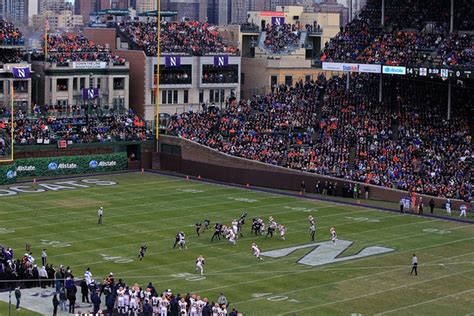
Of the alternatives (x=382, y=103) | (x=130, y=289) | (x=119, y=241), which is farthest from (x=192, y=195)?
(x=130, y=289)

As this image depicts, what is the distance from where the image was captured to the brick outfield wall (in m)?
62.8

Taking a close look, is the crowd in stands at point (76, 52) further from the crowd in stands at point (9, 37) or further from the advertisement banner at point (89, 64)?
the crowd in stands at point (9, 37)

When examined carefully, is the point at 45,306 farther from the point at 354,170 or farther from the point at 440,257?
the point at 354,170

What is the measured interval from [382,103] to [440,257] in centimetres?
2872

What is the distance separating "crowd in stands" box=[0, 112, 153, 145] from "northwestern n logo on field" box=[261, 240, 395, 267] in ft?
87.8

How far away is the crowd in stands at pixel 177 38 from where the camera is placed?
8512 cm

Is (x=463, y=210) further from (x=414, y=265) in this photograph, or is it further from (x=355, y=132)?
(x=355, y=132)

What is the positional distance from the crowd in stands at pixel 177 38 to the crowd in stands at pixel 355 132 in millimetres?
8359

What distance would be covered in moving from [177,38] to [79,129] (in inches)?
671

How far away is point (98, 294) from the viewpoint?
125ft

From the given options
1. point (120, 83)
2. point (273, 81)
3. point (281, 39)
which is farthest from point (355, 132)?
point (281, 39)

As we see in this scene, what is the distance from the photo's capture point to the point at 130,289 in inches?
1513

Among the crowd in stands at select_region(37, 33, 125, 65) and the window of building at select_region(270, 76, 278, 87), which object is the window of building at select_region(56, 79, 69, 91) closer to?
the crowd in stands at select_region(37, 33, 125, 65)

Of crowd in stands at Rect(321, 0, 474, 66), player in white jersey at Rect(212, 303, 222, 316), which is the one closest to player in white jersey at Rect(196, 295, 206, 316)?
player in white jersey at Rect(212, 303, 222, 316)
